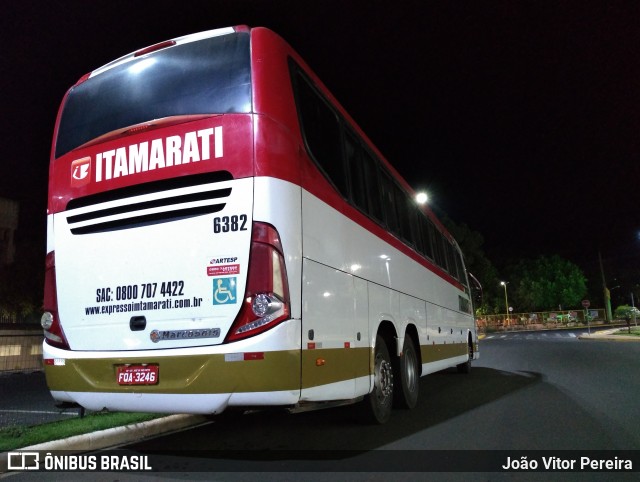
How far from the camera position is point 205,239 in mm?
4602

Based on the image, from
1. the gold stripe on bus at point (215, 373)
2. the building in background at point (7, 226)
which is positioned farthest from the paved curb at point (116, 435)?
the building in background at point (7, 226)

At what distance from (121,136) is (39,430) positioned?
3.55 meters

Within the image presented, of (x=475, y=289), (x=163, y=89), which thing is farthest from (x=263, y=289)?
(x=475, y=289)

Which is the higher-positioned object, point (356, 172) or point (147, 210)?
point (356, 172)

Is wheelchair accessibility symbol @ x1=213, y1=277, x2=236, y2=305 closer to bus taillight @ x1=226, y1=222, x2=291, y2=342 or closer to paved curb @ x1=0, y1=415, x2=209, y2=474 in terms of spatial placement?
bus taillight @ x1=226, y1=222, x2=291, y2=342

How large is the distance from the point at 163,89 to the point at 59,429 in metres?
4.03

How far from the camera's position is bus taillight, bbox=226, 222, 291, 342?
4297 millimetres

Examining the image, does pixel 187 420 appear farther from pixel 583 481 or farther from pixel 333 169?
pixel 583 481

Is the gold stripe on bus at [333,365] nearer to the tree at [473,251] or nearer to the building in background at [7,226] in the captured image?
the tree at [473,251]

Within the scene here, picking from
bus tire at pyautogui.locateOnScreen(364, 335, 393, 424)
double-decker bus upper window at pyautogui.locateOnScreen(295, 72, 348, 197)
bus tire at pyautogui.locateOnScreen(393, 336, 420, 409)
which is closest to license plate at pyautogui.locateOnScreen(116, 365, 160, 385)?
double-decker bus upper window at pyautogui.locateOnScreen(295, 72, 348, 197)

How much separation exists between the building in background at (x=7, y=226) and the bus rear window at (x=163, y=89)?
160 feet

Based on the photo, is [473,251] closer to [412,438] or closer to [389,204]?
[389,204]

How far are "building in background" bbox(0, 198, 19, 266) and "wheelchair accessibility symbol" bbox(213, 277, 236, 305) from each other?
5074 centimetres

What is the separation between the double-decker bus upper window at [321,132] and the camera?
5250mm
